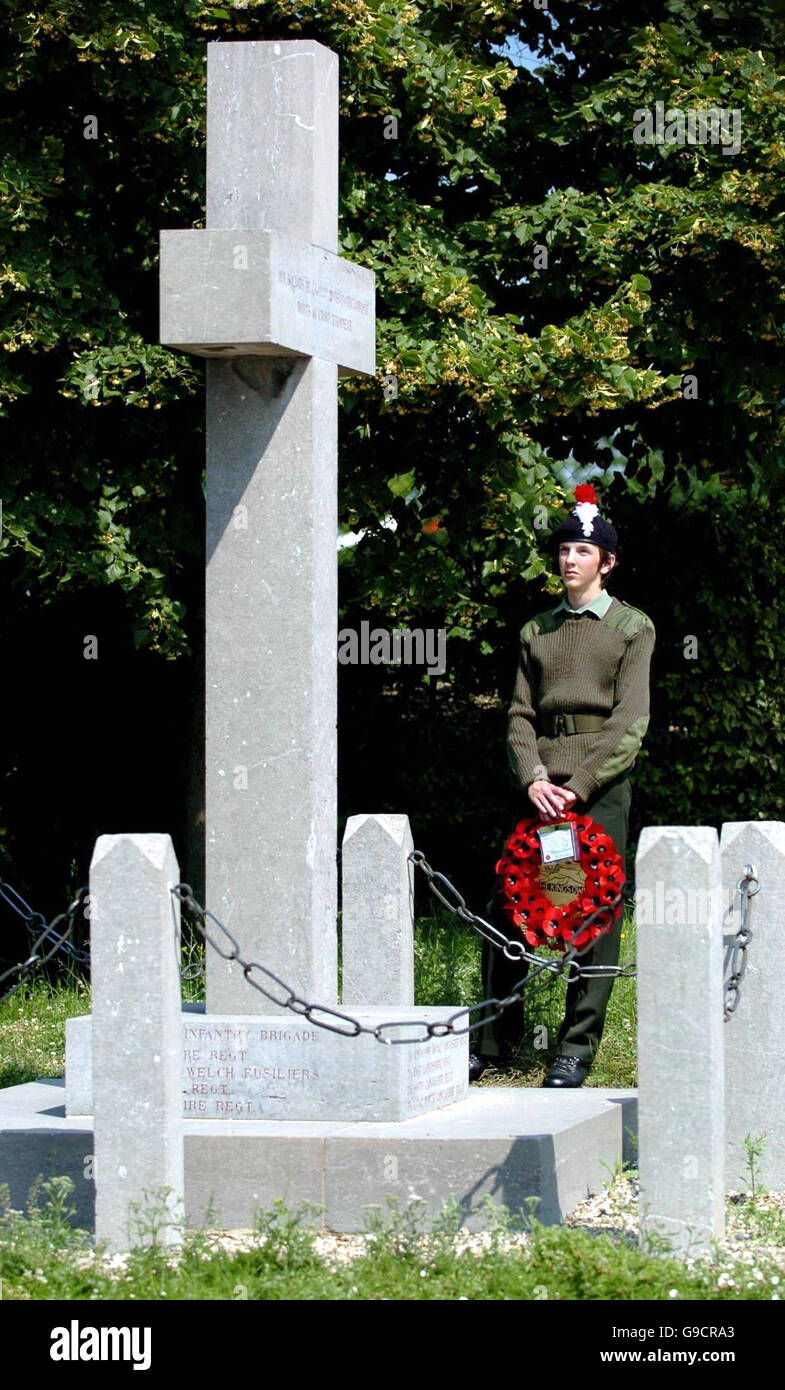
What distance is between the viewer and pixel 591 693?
730 cm

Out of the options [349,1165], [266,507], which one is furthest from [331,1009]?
[266,507]

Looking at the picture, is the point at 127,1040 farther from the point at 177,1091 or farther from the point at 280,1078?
the point at 280,1078

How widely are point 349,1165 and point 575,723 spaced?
215 centimetres

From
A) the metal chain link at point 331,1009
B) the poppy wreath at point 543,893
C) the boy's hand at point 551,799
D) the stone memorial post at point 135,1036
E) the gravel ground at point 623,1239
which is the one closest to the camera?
the gravel ground at point 623,1239

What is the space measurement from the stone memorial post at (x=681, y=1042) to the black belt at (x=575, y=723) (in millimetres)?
2176

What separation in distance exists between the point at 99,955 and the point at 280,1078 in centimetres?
116

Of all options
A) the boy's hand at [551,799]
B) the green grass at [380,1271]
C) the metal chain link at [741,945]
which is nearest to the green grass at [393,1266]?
the green grass at [380,1271]

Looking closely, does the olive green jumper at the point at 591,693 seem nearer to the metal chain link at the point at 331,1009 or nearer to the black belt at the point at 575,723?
the black belt at the point at 575,723

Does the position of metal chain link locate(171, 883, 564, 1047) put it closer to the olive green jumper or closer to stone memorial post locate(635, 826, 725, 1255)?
stone memorial post locate(635, 826, 725, 1255)

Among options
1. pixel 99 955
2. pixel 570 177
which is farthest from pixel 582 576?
pixel 570 177

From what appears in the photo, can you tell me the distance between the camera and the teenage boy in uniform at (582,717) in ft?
23.5

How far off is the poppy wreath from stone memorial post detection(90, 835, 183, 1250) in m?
2.14

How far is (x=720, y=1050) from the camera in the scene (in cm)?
518

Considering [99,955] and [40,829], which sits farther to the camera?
[40,829]
